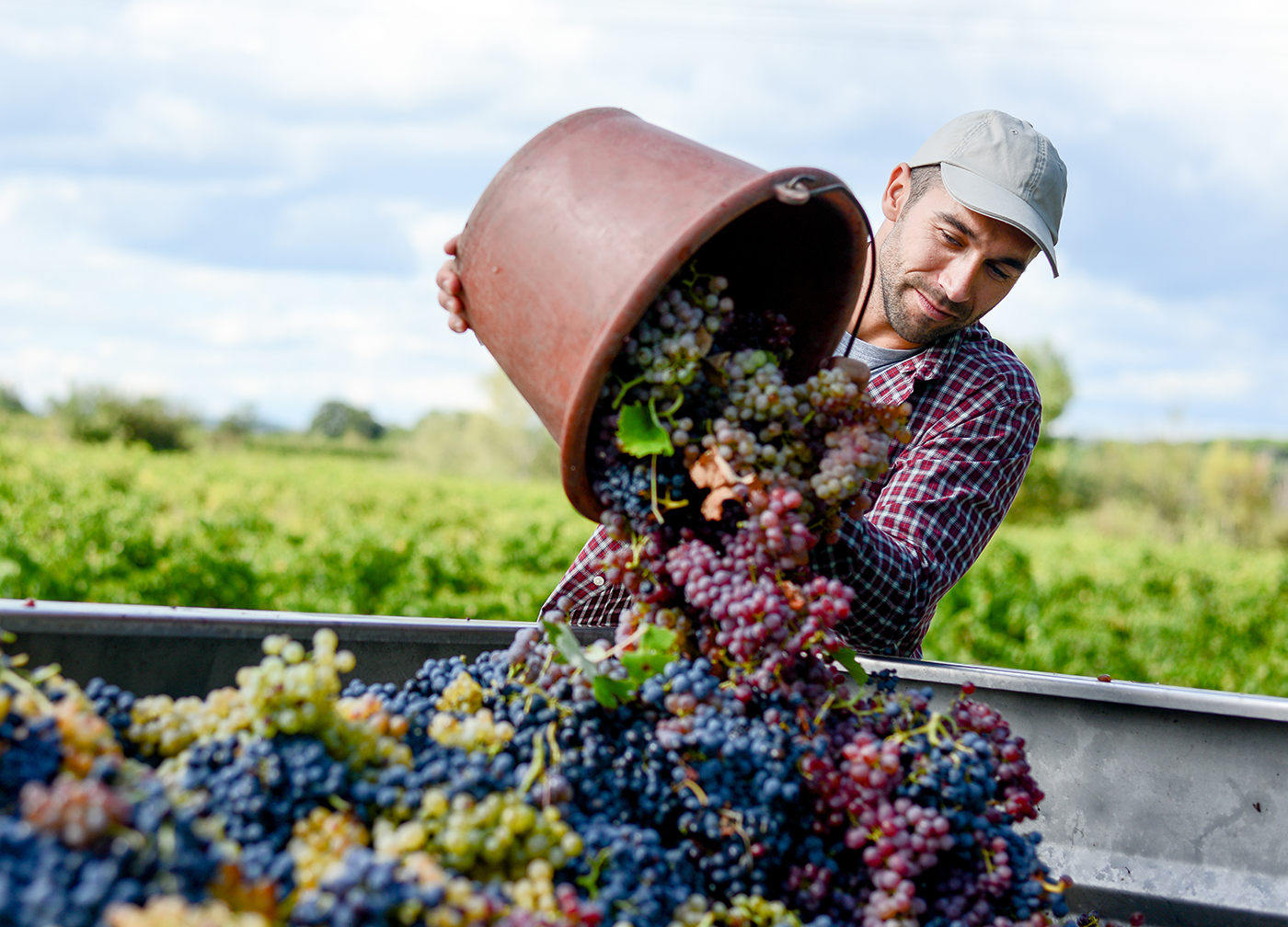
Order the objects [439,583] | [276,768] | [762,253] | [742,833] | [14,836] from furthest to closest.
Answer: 1. [439,583]
2. [762,253]
3. [742,833]
4. [276,768]
5. [14,836]

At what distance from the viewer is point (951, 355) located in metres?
2.31

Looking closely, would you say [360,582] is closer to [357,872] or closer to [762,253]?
[762,253]

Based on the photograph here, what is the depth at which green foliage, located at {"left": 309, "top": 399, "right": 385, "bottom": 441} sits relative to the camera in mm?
37631

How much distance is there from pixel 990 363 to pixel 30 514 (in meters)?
7.89

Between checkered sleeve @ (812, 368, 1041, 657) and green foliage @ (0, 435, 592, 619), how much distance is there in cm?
293

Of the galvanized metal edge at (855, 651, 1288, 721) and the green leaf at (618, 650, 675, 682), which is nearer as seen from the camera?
the green leaf at (618, 650, 675, 682)

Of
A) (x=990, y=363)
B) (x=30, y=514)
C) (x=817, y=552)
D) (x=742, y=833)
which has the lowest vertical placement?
(x=30, y=514)

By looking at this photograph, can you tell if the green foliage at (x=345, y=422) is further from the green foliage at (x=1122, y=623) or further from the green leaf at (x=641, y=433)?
the green leaf at (x=641, y=433)

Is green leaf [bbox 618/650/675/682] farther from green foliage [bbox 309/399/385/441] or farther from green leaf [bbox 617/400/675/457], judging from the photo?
green foliage [bbox 309/399/385/441]

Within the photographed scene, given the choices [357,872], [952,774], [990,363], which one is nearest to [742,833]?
[952,774]

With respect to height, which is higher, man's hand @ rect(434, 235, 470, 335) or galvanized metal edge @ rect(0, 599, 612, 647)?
man's hand @ rect(434, 235, 470, 335)

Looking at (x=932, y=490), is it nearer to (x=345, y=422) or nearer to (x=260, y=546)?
(x=260, y=546)

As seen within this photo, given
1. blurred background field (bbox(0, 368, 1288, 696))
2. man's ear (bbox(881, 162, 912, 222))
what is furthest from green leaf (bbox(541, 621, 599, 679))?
blurred background field (bbox(0, 368, 1288, 696))

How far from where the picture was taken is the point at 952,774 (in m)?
1.09
